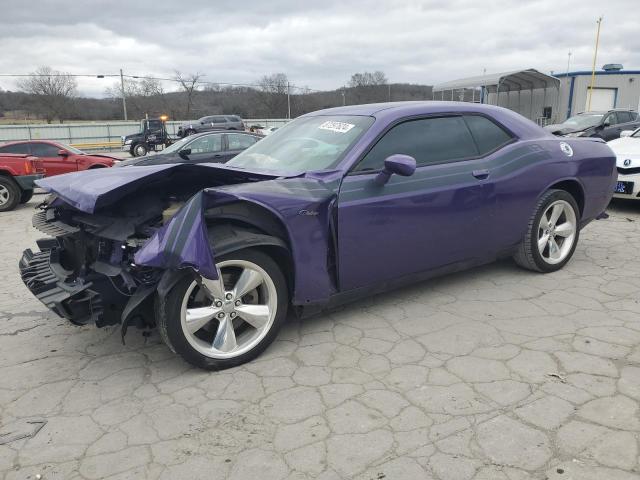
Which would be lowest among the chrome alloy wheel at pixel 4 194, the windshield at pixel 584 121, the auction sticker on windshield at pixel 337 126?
the chrome alloy wheel at pixel 4 194

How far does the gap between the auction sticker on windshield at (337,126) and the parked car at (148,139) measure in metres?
25.6

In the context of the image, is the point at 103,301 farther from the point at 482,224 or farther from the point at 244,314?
the point at 482,224

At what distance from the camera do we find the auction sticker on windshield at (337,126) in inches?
148

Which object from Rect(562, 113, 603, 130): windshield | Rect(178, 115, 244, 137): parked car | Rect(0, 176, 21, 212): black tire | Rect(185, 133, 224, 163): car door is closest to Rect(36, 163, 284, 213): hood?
Rect(185, 133, 224, 163): car door

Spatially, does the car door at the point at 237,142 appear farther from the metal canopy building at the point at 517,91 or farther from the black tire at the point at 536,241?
the metal canopy building at the point at 517,91

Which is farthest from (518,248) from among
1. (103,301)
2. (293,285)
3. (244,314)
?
(103,301)

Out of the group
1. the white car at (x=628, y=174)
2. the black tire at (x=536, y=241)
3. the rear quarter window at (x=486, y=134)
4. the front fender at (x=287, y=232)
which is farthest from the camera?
the white car at (x=628, y=174)

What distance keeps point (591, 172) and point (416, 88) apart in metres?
29.3

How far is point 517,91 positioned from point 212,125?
1913 centimetres

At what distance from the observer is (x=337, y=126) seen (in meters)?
3.87

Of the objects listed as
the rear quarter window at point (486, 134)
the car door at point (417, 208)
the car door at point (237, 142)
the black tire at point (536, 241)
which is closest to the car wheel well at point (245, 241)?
the car door at point (417, 208)

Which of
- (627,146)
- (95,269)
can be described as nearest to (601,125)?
(627,146)

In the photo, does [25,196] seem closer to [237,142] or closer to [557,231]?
[237,142]

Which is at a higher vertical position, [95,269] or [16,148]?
[16,148]
